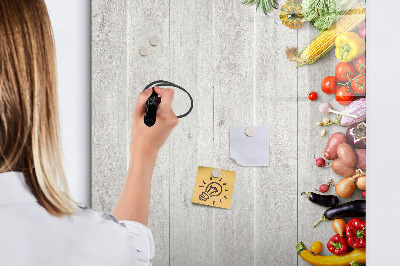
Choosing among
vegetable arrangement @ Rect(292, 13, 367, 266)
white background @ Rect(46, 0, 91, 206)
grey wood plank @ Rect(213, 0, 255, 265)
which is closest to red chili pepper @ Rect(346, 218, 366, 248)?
vegetable arrangement @ Rect(292, 13, 367, 266)

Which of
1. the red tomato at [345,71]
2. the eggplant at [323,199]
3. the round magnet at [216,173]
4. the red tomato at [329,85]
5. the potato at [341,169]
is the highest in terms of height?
the red tomato at [345,71]

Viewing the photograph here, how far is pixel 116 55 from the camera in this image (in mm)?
968

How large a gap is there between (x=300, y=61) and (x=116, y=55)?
446 mm

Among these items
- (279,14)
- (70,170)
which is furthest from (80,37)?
(279,14)

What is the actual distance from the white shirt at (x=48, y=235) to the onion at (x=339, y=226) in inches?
22.1

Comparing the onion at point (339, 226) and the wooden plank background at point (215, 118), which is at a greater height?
the wooden plank background at point (215, 118)

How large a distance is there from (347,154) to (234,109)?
11.0 inches

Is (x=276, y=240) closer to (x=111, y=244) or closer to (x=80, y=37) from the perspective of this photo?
(x=111, y=244)

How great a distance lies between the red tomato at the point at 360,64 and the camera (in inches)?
34.8

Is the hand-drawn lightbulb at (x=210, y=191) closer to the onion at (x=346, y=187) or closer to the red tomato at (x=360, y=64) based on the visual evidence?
the onion at (x=346, y=187)

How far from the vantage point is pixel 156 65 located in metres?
0.96

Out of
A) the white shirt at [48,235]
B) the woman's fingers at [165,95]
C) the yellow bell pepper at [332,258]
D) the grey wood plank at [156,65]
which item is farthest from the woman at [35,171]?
the yellow bell pepper at [332,258]

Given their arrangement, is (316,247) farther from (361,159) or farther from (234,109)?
(234,109)

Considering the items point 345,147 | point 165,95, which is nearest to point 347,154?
point 345,147
